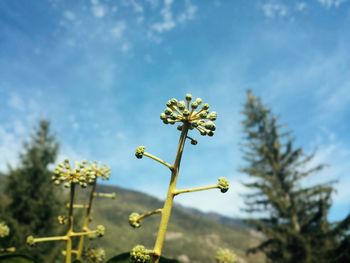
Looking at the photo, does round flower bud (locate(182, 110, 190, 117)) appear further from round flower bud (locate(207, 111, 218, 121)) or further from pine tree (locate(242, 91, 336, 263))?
pine tree (locate(242, 91, 336, 263))

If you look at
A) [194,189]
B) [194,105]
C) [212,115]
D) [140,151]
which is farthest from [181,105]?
[194,189]

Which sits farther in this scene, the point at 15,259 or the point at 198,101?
the point at 198,101

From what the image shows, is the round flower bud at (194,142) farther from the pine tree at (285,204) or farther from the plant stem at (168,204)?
the pine tree at (285,204)

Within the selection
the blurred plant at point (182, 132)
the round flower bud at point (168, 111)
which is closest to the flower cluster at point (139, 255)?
the blurred plant at point (182, 132)

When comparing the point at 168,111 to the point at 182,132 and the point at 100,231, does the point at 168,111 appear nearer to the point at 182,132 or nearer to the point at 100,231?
the point at 182,132

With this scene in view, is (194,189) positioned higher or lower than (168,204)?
higher

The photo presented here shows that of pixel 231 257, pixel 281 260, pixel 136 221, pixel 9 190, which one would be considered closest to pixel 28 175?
pixel 9 190
